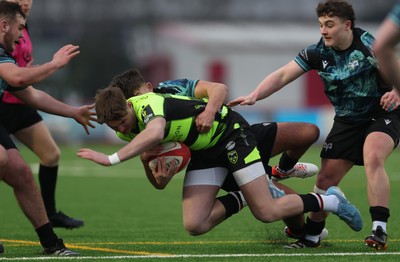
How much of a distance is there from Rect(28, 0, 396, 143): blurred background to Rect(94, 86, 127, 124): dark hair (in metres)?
36.8

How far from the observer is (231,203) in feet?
30.0

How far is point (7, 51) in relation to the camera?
8.80 m

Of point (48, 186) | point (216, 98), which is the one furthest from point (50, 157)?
point (216, 98)

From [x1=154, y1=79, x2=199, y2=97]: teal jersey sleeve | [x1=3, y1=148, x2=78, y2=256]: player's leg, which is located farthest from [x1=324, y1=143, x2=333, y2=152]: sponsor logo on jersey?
[x1=3, y1=148, x2=78, y2=256]: player's leg

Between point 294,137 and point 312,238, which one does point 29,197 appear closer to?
point 294,137

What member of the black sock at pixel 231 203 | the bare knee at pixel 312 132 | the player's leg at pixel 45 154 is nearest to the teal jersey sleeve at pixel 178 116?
the black sock at pixel 231 203

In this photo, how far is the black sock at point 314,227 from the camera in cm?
933

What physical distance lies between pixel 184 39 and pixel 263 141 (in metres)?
48.8

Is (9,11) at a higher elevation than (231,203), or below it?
higher

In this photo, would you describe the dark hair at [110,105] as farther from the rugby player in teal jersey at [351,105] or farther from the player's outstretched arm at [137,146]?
the rugby player in teal jersey at [351,105]

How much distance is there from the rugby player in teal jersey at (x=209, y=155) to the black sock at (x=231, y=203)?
0.06ft

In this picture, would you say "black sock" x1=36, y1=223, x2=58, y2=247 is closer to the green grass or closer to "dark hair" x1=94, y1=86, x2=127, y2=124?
the green grass

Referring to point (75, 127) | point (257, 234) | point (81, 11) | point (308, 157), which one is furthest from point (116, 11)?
point (257, 234)

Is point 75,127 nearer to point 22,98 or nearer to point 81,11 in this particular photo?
point 22,98
